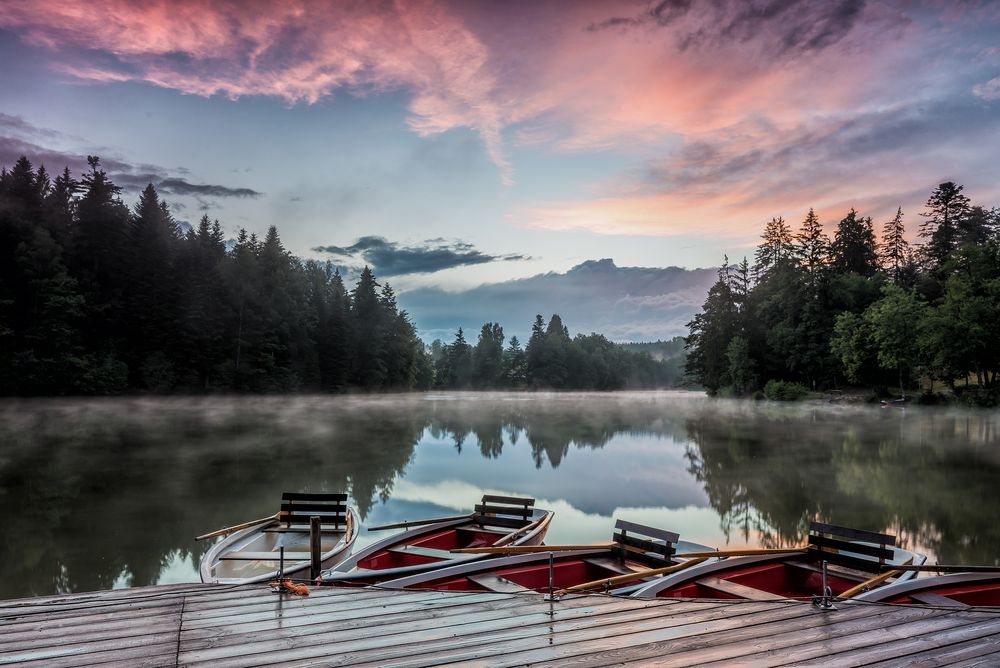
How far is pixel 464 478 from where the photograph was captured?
78.2 ft

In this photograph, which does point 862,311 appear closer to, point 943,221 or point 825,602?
point 943,221

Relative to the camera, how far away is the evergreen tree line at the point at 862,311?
4731 cm

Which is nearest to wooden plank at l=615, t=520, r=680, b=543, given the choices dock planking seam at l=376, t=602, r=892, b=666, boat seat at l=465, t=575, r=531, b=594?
boat seat at l=465, t=575, r=531, b=594

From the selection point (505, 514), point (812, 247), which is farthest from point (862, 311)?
point (505, 514)

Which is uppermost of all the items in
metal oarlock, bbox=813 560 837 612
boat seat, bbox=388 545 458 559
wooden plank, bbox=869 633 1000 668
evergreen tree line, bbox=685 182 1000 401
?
evergreen tree line, bbox=685 182 1000 401

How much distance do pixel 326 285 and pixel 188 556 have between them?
82354 mm

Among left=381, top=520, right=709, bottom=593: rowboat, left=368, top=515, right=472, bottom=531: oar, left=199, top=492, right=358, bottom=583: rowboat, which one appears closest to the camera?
left=381, top=520, right=709, bottom=593: rowboat

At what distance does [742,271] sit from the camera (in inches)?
3108

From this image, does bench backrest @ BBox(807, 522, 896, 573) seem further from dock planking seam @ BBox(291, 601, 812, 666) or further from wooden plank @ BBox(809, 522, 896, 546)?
dock planking seam @ BBox(291, 601, 812, 666)

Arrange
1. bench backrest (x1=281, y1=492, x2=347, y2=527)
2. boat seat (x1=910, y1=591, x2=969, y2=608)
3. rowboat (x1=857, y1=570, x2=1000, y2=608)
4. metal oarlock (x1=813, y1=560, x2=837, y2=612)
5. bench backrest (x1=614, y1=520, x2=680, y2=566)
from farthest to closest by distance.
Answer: bench backrest (x1=281, y1=492, x2=347, y2=527) < bench backrest (x1=614, y1=520, x2=680, y2=566) < rowboat (x1=857, y1=570, x2=1000, y2=608) < boat seat (x1=910, y1=591, x2=969, y2=608) < metal oarlock (x1=813, y1=560, x2=837, y2=612)

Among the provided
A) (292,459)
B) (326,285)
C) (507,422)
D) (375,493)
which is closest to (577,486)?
(375,493)

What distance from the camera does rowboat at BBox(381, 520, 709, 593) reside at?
→ 7.09 m

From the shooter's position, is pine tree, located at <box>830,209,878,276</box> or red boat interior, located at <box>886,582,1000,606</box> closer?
red boat interior, located at <box>886,582,1000,606</box>

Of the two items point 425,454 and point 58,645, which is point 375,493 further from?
point 58,645
